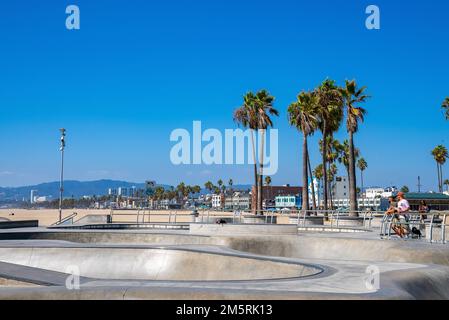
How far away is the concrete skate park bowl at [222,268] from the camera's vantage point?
7633mm

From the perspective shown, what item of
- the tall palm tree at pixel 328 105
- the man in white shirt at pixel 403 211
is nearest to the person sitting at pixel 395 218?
the man in white shirt at pixel 403 211

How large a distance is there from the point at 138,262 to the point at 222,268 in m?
2.90

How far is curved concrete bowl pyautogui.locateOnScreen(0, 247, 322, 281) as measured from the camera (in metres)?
12.9

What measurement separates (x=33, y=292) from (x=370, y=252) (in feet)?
35.6

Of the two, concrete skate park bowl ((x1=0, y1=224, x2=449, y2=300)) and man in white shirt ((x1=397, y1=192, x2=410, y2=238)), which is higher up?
man in white shirt ((x1=397, y1=192, x2=410, y2=238))

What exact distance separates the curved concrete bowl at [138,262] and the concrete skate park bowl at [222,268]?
0.09 feet

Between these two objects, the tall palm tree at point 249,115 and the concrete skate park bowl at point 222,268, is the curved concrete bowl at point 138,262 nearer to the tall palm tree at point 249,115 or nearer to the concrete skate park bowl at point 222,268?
the concrete skate park bowl at point 222,268

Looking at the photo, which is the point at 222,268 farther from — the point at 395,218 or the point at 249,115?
the point at 249,115

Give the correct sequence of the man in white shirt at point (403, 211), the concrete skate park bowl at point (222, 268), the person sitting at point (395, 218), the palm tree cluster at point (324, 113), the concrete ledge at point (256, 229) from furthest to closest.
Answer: the palm tree cluster at point (324, 113) → the concrete ledge at point (256, 229) → the person sitting at point (395, 218) → the man in white shirt at point (403, 211) → the concrete skate park bowl at point (222, 268)

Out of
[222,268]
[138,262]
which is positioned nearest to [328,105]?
[138,262]

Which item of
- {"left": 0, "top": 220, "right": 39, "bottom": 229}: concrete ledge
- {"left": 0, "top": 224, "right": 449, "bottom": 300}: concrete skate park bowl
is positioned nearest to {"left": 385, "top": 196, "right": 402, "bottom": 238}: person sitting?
{"left": 0, "top": 224, "right": 449, "bottom": 300}: concrete skate park bowl

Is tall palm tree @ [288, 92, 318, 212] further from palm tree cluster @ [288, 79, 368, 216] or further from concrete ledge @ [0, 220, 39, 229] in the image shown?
concrete ledge @ [0, 220, 39, 229]

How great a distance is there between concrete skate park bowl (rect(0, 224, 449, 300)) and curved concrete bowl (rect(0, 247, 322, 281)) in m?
0.03
